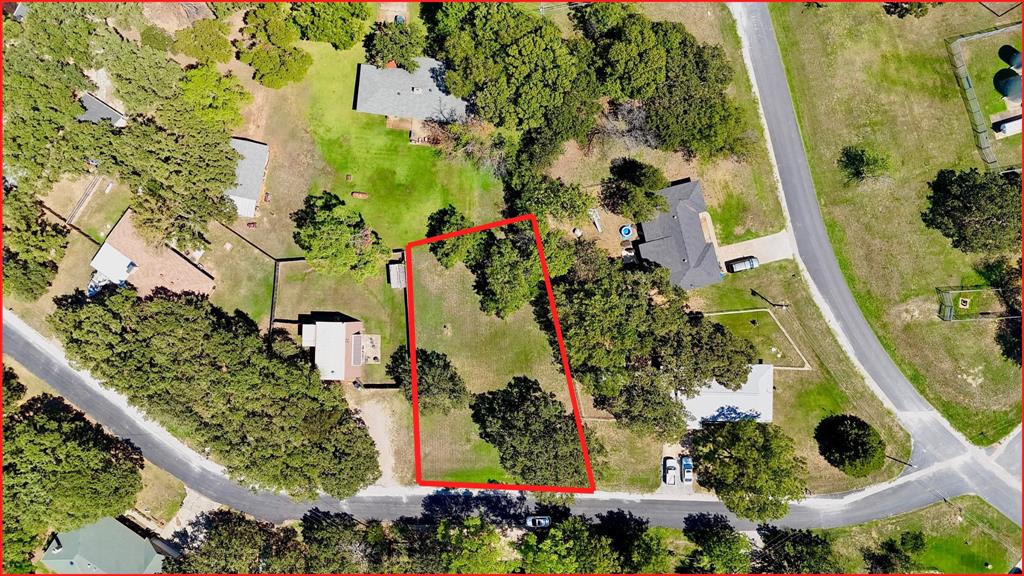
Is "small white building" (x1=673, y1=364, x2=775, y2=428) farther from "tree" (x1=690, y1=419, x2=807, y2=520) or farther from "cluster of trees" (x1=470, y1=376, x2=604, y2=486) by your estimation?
"cluster of trees" (x1=470, y1=376, x2=604, y2=486)

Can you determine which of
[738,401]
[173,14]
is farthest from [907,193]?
[173,14]

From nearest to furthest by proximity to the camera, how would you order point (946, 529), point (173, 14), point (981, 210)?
point (981, 210) < point (173, 14) < point (946, 529)

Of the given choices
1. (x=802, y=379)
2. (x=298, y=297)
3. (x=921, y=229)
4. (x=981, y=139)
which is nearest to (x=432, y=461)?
(x=298, y=297)

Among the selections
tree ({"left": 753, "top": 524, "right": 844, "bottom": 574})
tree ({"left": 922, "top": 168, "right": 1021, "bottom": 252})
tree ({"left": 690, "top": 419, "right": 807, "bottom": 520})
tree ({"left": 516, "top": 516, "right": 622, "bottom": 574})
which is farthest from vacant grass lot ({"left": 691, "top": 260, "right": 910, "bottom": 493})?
tree ({"left": 516, "top": 516, "right": 622, "bottom": 574})

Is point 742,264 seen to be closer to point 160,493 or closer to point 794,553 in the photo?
point 794,553

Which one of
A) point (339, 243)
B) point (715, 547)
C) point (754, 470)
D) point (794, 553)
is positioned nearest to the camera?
point (754, 470)

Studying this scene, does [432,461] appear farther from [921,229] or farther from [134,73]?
[921,229]
